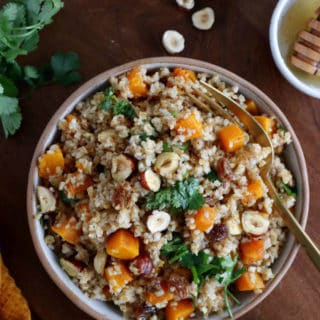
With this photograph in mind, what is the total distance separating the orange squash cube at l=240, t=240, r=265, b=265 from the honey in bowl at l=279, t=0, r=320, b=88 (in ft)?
2.58

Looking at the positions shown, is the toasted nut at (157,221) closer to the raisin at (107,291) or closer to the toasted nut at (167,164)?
the toasted nut at (167,164)

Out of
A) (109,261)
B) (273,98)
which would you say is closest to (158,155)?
(109,261)

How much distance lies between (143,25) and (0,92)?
696 mm

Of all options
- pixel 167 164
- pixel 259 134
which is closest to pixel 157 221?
pixel 167 164

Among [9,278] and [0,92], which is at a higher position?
[0,92]

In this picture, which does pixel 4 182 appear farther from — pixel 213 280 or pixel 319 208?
pixel 319 208

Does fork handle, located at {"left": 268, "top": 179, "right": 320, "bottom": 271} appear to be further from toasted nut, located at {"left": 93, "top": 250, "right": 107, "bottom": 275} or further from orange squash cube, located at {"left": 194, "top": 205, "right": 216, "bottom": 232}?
toasted nut, located at {"left": 93, "top": 250, "right": 107, "bottom": 275}

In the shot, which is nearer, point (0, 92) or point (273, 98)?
point (0, 92)

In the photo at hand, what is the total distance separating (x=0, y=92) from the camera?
2.13 metres

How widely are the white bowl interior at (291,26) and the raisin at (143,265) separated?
0.96 m

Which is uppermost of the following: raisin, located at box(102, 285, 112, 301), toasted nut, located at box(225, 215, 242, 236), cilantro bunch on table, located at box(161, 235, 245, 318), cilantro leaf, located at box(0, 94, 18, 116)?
toasted nut, located at box(225, 215, 242, 236)

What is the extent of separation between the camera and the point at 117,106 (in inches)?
82.6

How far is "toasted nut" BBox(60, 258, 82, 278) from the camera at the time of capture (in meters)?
2.10

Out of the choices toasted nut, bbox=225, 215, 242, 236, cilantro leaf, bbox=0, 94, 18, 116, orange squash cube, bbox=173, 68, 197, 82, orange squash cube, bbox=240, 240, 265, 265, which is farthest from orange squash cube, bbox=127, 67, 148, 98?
orange squash cube, bbox=240, 240, 265, 265
